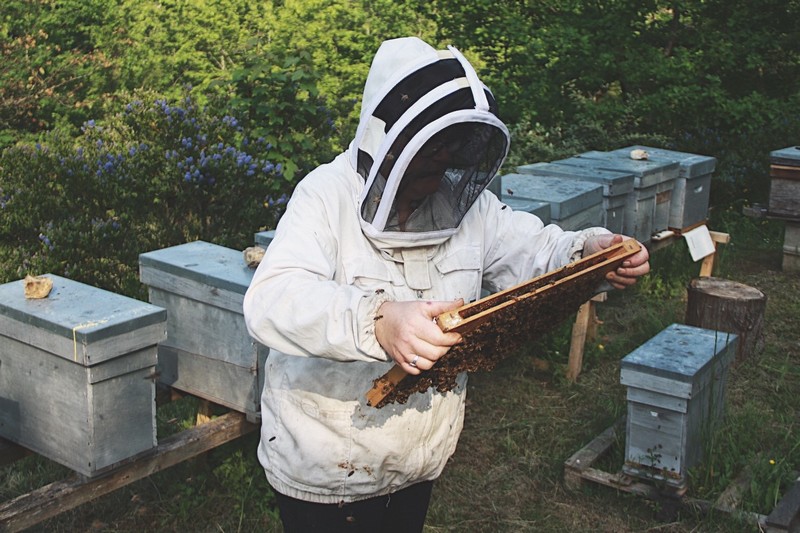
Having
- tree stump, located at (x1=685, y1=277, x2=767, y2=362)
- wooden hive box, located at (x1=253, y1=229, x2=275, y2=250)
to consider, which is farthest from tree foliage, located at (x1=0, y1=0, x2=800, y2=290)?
wooden hive box, located at (x1=253, y1=229, x2=275, y2=250)

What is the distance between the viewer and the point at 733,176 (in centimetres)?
972

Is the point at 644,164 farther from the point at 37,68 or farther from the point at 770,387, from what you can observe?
the point at 37,68

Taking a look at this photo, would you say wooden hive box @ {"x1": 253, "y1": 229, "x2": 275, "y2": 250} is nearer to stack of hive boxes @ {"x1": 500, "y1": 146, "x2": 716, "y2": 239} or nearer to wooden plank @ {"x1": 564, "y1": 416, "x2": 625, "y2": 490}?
stack of hive boxes @ {"x1": 500, "y1": 146, "x2": 716, "y2": 239}

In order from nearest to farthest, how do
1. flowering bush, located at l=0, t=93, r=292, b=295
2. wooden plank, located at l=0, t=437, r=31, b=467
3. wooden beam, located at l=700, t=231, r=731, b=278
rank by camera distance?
wooden plank, located at l=0, t=437, r=31, b=467, flowering bush, located at l=0, t=93, r=292, b=295, wooden beam, located at l=700, t=231, r=731, b=278

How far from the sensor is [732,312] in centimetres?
612

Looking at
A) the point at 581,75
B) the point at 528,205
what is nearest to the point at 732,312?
the point at 528,205

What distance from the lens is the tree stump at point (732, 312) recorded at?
20.1ft

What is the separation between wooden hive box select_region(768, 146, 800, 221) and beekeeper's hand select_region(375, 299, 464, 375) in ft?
22.4

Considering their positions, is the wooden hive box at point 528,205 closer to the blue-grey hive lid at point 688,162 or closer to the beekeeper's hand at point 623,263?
the blue-grey hive lid at point 688,162

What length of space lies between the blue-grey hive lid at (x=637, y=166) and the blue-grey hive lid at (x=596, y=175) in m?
0.09

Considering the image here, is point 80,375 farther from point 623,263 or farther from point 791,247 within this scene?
point 791,247

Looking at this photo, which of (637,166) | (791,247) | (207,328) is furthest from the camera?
(791,247)

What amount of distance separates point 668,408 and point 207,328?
6.85ft

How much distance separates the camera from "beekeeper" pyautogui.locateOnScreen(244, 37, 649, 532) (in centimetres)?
216
